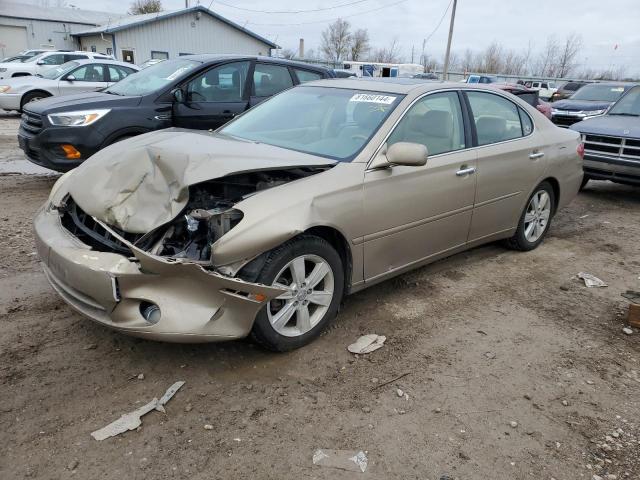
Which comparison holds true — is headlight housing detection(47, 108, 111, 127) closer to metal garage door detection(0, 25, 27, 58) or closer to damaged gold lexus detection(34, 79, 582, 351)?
damaged gold lexus detection(34, 79, 582, 351)

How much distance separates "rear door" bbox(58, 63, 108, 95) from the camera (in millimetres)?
12867

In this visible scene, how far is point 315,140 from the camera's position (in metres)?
3.88

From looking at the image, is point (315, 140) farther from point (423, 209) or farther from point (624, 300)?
point (624, 300)

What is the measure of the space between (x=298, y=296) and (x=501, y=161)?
96.7 inches

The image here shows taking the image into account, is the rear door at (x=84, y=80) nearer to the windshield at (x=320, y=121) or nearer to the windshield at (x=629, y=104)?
the windshield at (x=320, y=121)

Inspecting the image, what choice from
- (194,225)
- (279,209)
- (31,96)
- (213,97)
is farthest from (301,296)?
(31,96)

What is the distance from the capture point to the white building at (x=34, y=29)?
36625 millimetres

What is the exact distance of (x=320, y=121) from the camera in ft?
13.4

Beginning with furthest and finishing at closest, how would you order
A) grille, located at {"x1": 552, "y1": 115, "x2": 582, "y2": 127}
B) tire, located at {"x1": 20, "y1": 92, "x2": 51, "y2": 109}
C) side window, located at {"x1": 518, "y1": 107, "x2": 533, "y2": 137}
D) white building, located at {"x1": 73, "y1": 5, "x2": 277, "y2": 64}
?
white building, located at {"x1": 73, "y1": 5, "x2": 277, "y2": 64} < grille, located at {"x1": 552, "y1": 115, "x2": 582, "y2": 127} < tire, located at {"x1": 20, "y1": 92, "x2": 51, "y2": 109} < side window, located at {"x1": 518, "y1": 107, "x2": 533, "y2": 137}

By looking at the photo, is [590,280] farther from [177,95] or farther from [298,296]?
[177,95]

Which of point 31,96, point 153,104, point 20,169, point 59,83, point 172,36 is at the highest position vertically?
point 172,36

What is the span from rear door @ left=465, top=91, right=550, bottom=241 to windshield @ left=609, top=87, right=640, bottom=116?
462 cm

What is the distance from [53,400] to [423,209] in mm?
2710

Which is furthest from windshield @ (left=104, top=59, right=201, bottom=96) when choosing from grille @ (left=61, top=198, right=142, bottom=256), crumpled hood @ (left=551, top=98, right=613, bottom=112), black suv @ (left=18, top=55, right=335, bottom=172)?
crumpled hood @ (left=551, top=98, right=613, bottom=112)
